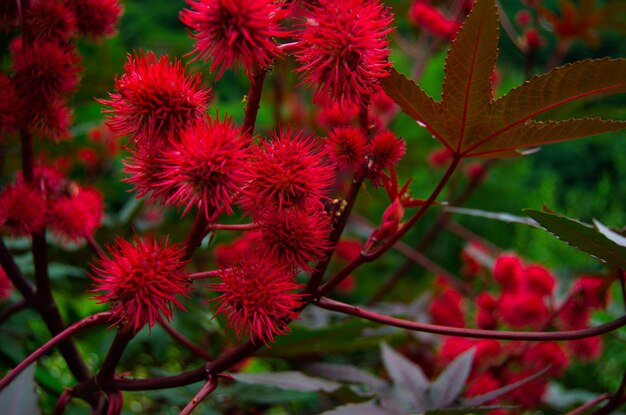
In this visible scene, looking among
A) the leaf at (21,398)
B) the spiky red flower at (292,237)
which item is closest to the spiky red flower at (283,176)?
the spiky red flower at (292,237)

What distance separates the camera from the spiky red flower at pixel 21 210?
27.1 inches

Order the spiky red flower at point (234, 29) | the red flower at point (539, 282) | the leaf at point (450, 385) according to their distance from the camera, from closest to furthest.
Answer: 1. the spiky red flower at point (234, 29)
2. the leaf at point (450, 385)
3. the red flower at point (539, 282)

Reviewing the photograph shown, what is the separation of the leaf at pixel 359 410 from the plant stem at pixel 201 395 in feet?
0.51

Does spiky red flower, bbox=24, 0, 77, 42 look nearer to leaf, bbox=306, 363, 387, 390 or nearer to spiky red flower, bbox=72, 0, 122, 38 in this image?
spiky red flower, bbox=72, 0, 122, 38

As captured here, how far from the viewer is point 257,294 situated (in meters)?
0.55

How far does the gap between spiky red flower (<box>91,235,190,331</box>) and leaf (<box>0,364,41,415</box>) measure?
0.22m

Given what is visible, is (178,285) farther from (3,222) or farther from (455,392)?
(455,392)

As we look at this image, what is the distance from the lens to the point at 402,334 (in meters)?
1.21

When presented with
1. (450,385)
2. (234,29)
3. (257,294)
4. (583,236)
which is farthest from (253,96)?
(450,385)

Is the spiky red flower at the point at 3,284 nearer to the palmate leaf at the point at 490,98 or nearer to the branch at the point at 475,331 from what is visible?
the branch at the point at 475,331

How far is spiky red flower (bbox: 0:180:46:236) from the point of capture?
0.69 m

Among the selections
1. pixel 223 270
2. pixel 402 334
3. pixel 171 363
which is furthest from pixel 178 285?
pixel 171 363

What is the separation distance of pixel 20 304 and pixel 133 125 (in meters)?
0.42

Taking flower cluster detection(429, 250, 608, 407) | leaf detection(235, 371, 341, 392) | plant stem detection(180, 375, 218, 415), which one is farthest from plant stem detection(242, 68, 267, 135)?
flower cluster detection(429, 250, 608, 407)
